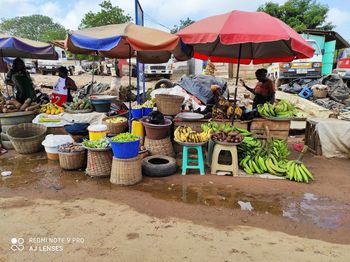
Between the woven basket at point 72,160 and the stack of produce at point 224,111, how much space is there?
310 cm

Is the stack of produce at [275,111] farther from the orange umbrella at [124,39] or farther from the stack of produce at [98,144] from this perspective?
the stack of produce at [98,144]

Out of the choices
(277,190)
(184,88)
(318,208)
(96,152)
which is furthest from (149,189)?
(184,88)

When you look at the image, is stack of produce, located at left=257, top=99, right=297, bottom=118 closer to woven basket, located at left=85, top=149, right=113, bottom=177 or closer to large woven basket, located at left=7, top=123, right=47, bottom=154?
woven basket, located at left=85, top=149, right=113, bottom=177

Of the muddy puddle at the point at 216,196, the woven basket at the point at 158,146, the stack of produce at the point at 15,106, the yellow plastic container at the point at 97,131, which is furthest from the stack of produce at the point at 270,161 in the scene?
the stack of produce at the point at 15,106

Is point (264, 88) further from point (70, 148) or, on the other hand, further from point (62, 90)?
point (62, 90)

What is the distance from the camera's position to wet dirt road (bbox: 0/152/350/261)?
319 centimetres

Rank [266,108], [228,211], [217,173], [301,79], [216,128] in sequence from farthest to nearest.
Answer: [301,79]
[266,108]
[216,128]
[217,173]
[228,211]

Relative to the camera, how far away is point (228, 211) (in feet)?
13.4

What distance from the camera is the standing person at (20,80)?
7906 mm

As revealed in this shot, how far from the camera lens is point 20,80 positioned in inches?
313

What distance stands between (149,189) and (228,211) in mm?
1409

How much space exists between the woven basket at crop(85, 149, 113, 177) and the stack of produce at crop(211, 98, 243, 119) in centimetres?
270

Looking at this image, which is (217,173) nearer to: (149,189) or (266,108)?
(149,189)

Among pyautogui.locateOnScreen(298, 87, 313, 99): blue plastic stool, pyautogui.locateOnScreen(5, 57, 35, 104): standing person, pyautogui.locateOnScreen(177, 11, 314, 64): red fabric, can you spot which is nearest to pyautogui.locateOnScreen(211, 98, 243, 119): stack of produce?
pyautogui.locateOnScreen(177, 11, 314, 64): red fabric
